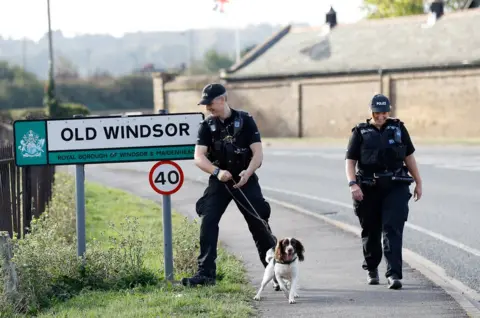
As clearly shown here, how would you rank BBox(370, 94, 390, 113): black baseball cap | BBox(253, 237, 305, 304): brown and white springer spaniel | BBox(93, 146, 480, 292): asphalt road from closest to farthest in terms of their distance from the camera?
BBox(253, 237, 305, 304): brown and white springer spaniel, BBox(370, 94, 390, 113): black baseball cap, BBox(93, 146, 480, 292): asphalt road

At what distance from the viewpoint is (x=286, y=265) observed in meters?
8.12

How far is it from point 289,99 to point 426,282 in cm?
4315

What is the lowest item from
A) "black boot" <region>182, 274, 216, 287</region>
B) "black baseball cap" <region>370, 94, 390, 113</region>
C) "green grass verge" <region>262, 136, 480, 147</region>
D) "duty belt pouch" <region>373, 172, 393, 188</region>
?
"green grass verge" <region>262, 136, 480, 147</region>

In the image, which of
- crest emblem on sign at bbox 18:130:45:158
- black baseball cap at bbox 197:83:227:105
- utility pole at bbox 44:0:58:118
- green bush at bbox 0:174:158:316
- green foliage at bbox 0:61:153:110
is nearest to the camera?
green bush at bbox 0:174:158:316

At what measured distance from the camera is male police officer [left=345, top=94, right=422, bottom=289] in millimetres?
8641

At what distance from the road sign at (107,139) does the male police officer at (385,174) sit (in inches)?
63.0

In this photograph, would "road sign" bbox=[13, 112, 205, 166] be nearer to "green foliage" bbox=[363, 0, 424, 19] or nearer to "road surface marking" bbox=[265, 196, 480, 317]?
"road surface marking" bbox=[265, 196, 480, 317]

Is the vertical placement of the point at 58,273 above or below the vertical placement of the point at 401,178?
below

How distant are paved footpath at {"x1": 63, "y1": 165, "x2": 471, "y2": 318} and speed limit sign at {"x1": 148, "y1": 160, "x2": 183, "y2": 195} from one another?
1281 millimetres

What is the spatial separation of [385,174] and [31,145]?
3421 mm

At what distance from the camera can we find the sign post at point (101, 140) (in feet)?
29.2

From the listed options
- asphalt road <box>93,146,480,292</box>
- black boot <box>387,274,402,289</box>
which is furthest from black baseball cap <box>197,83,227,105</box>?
asphalt road <box>93,146,480,292</box>

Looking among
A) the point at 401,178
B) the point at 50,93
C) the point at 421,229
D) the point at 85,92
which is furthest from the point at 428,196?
the point at 85,92

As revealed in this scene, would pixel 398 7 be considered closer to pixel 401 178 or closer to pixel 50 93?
pixel 50 93
